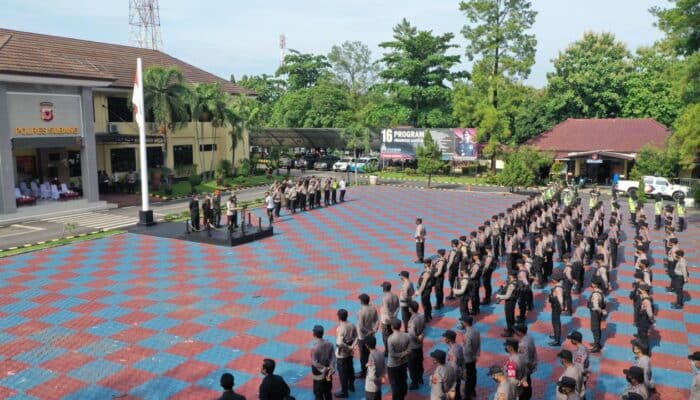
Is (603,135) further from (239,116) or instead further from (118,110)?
(118,110)

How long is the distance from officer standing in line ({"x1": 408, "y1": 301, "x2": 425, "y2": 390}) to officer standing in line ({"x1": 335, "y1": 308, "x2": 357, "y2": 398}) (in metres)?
0.91

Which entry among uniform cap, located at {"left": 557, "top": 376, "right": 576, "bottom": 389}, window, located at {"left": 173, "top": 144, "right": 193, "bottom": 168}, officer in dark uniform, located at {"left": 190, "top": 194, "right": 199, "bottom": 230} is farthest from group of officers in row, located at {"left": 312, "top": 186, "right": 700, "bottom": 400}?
window, located at {"left": 173, "top": 144, "right": 193, "bottom": 168}

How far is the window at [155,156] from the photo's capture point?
3712 centimetres

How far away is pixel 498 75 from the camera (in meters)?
44.5

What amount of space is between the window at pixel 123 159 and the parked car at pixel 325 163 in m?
19.1

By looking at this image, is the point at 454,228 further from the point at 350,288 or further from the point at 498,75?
the point at 498,75

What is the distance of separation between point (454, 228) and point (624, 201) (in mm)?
14393

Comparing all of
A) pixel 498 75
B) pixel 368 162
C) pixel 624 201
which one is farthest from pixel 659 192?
pixel 368 162

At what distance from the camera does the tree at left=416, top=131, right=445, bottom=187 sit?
38.8m

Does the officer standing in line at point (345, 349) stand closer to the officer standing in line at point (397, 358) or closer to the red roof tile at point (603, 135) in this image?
the officer standing in line at point (397, 358)

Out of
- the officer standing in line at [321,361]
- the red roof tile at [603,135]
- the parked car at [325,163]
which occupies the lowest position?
the officer standing in line at [321,361]

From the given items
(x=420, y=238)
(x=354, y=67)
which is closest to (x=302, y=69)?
(x=354, y=67)

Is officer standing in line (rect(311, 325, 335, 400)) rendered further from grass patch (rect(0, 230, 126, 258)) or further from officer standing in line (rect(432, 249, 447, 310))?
grass patch (rect(0, 230, 126, 258))

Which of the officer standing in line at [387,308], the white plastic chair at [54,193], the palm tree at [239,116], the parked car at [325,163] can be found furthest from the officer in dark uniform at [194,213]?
the parked car at [325,163]
